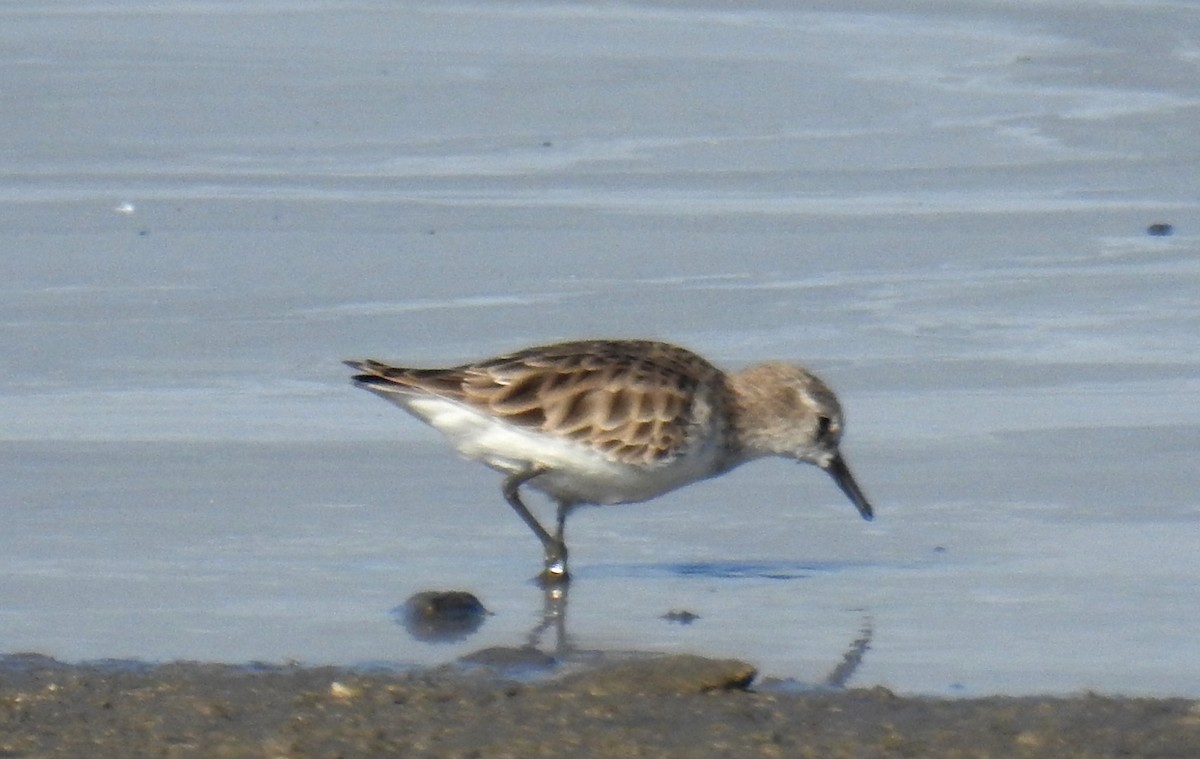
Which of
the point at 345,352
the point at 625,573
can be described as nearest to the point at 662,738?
the point at 625,573

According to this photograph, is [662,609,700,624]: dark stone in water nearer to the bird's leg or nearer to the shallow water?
→ the shallow water

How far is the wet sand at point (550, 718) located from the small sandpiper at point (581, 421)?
148cm

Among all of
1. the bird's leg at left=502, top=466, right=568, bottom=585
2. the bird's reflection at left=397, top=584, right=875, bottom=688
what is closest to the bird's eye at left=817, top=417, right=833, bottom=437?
the bird's leg at left=502, top=466, right=568, bottom=585

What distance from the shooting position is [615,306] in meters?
9.22

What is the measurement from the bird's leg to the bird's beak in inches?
29.8

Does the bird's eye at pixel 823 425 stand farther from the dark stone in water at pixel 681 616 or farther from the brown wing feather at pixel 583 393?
the dark stone in water at pixel 681 616

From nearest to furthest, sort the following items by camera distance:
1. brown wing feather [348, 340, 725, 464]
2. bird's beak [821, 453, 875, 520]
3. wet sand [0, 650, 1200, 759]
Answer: wet sand [0, 650, 1200, 759]
brown wing feather [348, 340, 725, 464]
bird's beak [821, 453, 875, 520]

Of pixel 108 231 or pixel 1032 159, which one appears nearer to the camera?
pixel 108 231

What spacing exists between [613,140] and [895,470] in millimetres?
4966

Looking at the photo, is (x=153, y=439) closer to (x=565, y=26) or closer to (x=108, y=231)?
(x=108, y=231)

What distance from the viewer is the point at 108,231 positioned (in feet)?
34.0

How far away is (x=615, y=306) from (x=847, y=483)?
2414 mm

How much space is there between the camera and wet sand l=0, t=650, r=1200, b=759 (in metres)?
4.69

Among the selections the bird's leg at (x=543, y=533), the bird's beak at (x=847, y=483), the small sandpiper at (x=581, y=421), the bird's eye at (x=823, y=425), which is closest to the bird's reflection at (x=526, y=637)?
the bird's leg at (x=543, y=533)
